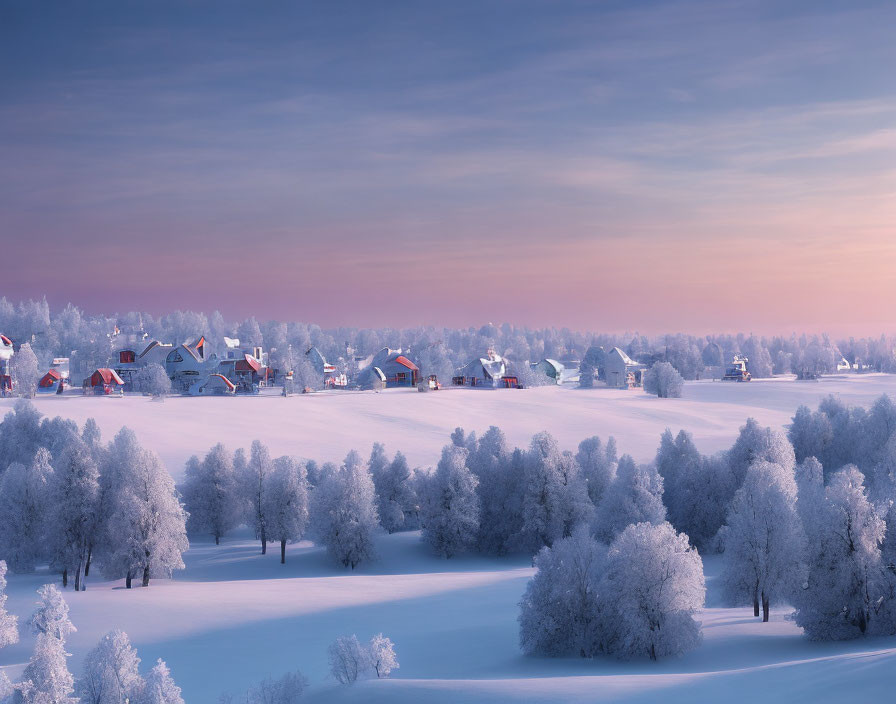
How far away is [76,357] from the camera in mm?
148500

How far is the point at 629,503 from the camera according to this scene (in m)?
47.3

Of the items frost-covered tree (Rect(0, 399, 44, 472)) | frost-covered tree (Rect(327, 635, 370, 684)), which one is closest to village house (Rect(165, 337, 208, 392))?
frost-covered tree (Rect(0, 399, 44, 472))

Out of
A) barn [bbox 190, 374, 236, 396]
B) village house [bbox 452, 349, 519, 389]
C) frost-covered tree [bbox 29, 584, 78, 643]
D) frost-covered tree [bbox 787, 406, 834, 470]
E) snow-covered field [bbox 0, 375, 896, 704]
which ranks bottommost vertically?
snow-covered field [bbox 0, 375, 896, 704]

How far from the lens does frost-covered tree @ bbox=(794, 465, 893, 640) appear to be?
2947 cm

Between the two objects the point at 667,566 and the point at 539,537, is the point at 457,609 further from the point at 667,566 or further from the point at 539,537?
the point at 539,537

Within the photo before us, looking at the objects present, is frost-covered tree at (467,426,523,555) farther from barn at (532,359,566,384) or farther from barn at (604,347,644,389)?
barn at (532,359,566,384)

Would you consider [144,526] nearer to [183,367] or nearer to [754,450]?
[754,450]

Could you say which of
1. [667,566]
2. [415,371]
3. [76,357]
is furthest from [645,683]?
[76,357]

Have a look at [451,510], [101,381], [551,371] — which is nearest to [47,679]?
[451,510]

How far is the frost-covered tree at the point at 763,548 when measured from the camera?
3256 cm

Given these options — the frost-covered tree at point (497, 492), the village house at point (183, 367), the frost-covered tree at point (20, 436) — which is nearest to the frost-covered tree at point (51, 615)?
the frost-covered tree at point (497, 492)

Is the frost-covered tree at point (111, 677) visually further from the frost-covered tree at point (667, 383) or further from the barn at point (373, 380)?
the frost-covered tree at point (667, 383)

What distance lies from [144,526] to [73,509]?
16.3 ft

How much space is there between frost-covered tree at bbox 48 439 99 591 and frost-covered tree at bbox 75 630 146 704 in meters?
23.3
